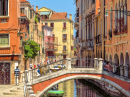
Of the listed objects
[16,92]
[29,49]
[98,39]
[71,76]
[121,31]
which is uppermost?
[121,31]

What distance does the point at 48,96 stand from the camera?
26.4 metres

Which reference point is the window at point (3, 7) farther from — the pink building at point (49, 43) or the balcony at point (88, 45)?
the pink building at point (49, 43)

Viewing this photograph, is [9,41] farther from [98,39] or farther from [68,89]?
[68,89]

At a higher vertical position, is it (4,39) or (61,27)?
(61,27)

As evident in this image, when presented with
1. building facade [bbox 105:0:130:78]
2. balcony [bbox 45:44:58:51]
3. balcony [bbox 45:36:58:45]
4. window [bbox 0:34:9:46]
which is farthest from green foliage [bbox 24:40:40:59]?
balcony [bbox 45:36:58:45]

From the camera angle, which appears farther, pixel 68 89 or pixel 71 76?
pixel 68 89

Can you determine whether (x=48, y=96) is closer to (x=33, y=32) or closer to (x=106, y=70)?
(x=106, y=70)

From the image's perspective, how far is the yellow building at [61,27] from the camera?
224 ft

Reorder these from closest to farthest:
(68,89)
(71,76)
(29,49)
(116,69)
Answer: (116,69), (71,76), (68,89), (29,49)

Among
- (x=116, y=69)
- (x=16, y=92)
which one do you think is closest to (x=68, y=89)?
(x=116, y=69)

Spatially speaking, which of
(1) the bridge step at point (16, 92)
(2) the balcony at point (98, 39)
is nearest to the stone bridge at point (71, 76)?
(1) the bridge step at point (16, 92)

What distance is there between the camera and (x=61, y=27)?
6875cm

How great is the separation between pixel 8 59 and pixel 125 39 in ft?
30.9

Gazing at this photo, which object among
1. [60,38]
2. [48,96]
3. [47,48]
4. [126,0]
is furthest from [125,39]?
[60,38]
